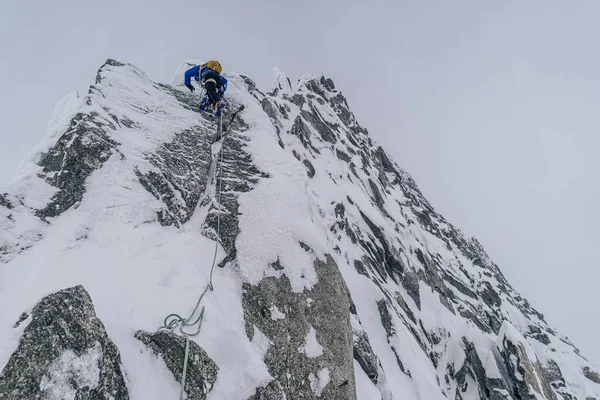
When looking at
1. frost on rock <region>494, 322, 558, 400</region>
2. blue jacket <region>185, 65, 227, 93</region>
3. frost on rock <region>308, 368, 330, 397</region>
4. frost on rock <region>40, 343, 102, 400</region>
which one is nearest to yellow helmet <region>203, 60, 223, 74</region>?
blue jacket <region>185, 65, 227, 93</region>

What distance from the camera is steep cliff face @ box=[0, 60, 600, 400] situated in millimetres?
5438

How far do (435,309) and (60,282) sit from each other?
22.7m

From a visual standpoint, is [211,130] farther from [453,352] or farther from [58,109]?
[453,352]

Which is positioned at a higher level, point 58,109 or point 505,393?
point 505,393

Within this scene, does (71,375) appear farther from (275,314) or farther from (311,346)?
(311,346)

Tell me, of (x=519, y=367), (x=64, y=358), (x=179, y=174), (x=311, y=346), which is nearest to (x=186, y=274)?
(x=311, y=346)

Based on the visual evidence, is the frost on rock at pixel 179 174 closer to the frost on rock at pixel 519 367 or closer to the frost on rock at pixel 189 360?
the frost on rock at pixel 189 360

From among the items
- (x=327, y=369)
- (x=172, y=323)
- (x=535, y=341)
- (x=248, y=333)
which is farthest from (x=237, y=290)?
(x=535, y=341)

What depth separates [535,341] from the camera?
126 ft

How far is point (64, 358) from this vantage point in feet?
15.1

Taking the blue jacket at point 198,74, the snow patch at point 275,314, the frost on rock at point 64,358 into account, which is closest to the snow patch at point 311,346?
the snow patch at point 275,314

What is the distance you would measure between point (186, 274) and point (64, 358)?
3438 millimetres

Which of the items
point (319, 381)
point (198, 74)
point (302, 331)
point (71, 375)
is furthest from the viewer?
point (198, 74)

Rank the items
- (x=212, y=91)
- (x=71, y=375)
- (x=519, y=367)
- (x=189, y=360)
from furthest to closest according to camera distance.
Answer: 1. (x=519, y=367)
2. (x=212, y=91)
3. (x=189, y=360)
4. (x=71, y=375)
